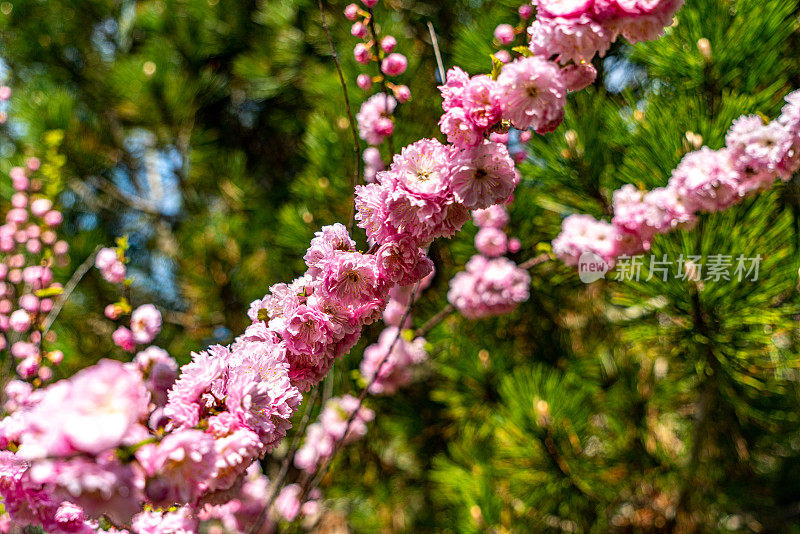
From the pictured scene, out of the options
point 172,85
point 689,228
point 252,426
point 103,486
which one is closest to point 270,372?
point 252,426

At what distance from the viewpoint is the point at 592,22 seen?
410mm

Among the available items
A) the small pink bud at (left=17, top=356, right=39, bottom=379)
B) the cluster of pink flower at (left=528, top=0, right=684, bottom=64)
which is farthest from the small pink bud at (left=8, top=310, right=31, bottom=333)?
the cluster of pink flower at (left=528, top=0, right=684, bottom=64)

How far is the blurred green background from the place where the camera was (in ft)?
2.75

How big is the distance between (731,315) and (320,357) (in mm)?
660

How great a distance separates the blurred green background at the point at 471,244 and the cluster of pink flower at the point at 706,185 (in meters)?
0.08

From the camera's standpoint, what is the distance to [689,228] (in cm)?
76

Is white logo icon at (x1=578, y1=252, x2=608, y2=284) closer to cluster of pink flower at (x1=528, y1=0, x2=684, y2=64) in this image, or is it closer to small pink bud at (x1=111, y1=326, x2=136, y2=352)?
cluster of pink flower at (x1=528, y1=0, x2=684, y2=64)

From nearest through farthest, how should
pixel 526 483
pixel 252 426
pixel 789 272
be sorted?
pixel 252 426 < pixel 789 272 < pixel 526 483

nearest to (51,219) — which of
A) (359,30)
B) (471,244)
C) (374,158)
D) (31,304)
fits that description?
(31,304)

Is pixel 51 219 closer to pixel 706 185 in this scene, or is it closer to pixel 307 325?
pixel 307 325

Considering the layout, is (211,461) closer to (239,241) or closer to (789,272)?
(789,272)

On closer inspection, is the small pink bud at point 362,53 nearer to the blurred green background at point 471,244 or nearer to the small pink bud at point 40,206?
the blurred green background at point 471,244

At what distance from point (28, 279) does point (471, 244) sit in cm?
90

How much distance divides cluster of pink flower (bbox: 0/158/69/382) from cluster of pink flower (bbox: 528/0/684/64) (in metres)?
0.68
